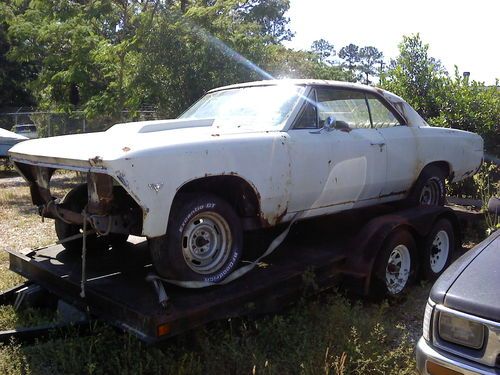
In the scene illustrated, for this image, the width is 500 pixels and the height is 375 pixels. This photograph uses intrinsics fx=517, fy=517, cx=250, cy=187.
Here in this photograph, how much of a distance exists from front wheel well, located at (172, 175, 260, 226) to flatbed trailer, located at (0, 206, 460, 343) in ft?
1.53

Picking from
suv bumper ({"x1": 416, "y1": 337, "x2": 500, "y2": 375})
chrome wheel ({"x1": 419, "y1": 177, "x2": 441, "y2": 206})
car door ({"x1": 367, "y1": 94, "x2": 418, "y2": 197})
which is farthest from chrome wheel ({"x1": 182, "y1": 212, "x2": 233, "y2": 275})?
chrome wheel ({"x1": 419, "y1": 177, "x2": 441, "y2": 206})

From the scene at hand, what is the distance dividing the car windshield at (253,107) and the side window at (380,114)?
116 cm

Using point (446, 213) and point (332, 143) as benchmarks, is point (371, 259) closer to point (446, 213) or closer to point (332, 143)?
point (332, 143)

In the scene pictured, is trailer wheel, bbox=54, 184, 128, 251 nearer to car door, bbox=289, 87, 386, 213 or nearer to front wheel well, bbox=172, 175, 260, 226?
front wheel well, bbox=172, 175, 260, 226

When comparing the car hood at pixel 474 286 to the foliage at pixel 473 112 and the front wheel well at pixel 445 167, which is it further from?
the foliage at pixel 473 112

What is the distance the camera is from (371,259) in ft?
14.3

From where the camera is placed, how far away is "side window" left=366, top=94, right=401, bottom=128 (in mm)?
5430

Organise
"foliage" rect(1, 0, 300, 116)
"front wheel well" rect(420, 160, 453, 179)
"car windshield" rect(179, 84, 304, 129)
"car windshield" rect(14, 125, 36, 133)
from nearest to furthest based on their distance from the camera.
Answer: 1. "car windshield" rect(179, 84, 304, 129)
2. "front wheel well" rect(420, 160, 453, 179)
3. "foliage" rect(1, 0, 300, 116)
4. "car windshield" rect(14, 125, 36, 133)

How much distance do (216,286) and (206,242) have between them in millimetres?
325

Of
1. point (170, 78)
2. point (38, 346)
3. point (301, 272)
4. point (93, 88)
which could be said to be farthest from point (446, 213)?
point (93, 88)

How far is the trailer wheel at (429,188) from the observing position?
5738 mm

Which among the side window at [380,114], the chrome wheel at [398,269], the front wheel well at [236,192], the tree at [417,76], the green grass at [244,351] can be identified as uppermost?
the tree at [417,76]

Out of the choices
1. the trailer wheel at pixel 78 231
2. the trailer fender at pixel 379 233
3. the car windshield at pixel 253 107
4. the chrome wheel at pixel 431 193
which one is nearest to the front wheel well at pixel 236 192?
the car windshield at pixel 253 107

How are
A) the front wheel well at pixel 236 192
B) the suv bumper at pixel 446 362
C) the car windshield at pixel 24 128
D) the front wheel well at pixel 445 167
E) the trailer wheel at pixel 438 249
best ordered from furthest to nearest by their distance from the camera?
the car windshield at pixel 24 128, the front wheel well at pixel 445 167, the trailer wheel at pixel 438 249, the front wheel well at pixel 236 192, the suv bumper at pixel 446 362
